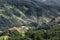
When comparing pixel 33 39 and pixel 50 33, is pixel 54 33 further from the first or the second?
pixel 33 39

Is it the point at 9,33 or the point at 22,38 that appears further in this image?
the point at 9,33

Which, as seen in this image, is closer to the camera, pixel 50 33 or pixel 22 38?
pixel 22 38

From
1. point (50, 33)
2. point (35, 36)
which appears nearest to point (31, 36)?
point (35, 36)

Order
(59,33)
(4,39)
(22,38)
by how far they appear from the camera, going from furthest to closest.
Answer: (59,33) < (22,38) < (4,39)

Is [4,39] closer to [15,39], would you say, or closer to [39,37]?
[15,39]

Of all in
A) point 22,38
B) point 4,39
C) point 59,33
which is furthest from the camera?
point 59,33

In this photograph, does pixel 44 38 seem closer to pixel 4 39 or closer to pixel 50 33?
pixel 50 33

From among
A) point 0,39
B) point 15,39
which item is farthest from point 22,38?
point 0,39
